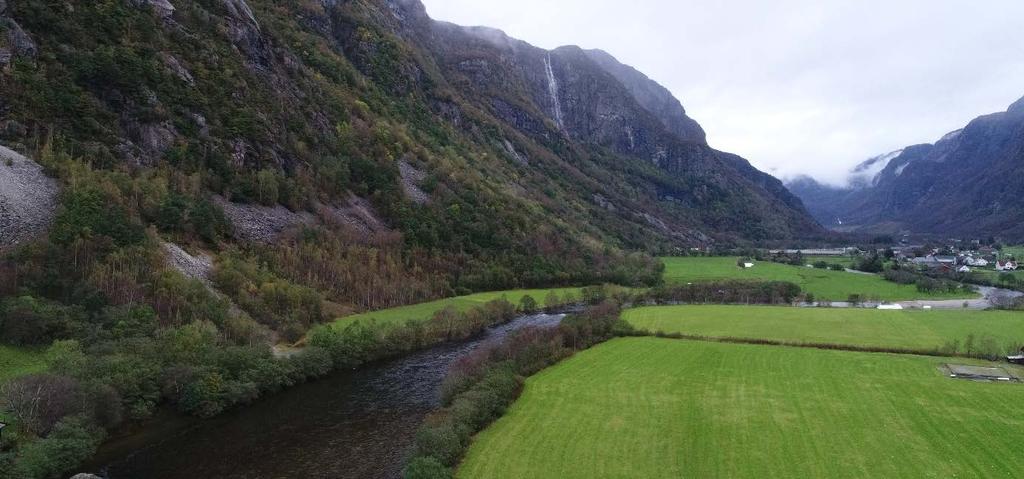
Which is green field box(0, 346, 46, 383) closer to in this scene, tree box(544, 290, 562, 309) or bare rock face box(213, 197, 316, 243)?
bare rock face box(213, 197, 316, 243)

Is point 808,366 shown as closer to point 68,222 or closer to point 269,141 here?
point 68,222

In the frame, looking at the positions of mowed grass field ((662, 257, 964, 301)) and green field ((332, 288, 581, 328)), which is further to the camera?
mowed grass field ((662, 257, 964, 301))

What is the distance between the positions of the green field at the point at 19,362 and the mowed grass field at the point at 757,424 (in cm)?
3939

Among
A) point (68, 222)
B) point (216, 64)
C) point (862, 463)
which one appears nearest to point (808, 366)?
point (862, 463)

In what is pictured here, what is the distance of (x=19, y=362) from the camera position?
171 feet

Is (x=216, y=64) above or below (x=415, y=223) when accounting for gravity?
above

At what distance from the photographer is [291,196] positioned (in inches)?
4427

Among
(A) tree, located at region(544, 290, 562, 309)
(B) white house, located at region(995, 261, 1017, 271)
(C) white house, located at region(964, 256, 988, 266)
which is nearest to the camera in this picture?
(A) tree, located at region(544, 290, 562, 309)

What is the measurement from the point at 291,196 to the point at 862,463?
10093 cm

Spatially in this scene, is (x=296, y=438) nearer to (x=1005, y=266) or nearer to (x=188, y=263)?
(x=188, y=263)

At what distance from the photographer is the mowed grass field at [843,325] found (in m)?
76.2

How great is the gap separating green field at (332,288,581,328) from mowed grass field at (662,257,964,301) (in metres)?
48.2

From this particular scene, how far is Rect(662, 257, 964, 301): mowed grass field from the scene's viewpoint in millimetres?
133375

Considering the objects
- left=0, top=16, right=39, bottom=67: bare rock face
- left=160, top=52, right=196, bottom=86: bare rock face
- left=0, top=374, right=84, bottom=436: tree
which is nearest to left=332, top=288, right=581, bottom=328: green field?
left=0, top=374, right=84, bottom=436: tree
